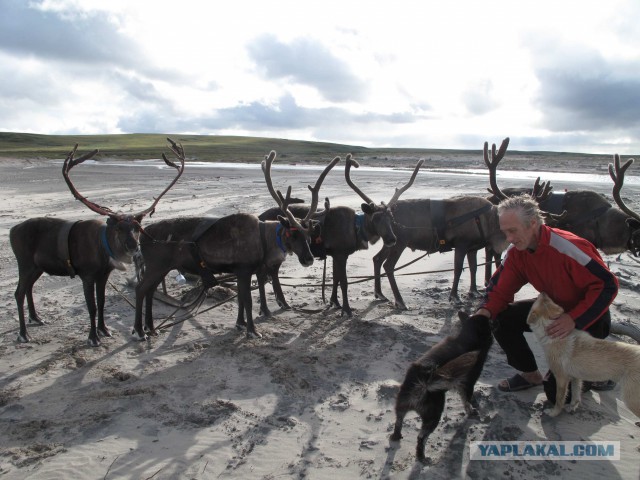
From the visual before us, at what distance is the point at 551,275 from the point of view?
421 cm

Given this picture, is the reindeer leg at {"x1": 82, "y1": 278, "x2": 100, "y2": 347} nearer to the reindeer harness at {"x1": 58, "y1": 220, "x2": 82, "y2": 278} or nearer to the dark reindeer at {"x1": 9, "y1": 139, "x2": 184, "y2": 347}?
the dark reindeer at {"x1": 9, "y1": 139, "x2": 184, "y2": 347}

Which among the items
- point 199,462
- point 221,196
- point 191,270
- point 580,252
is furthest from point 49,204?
point 580,252

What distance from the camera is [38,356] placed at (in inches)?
219

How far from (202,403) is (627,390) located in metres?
3.63

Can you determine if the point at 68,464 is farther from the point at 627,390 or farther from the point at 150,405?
the point at 627,390

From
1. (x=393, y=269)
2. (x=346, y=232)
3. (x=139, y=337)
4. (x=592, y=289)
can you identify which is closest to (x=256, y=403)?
(x=139, y=337)

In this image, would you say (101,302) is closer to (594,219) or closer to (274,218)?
(274,218)

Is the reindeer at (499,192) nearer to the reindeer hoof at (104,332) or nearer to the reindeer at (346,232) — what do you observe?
the reindeer at (346,232)

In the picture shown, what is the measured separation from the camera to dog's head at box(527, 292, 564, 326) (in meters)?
4.06

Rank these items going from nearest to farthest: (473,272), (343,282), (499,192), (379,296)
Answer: (343,282), (499,192), (379,296), (473,272)

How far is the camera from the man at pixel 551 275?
157 inches

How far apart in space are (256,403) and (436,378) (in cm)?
188

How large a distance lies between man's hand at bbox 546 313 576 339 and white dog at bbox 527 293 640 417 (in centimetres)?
5

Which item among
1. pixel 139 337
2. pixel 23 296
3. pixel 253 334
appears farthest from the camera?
pixel 253 334
